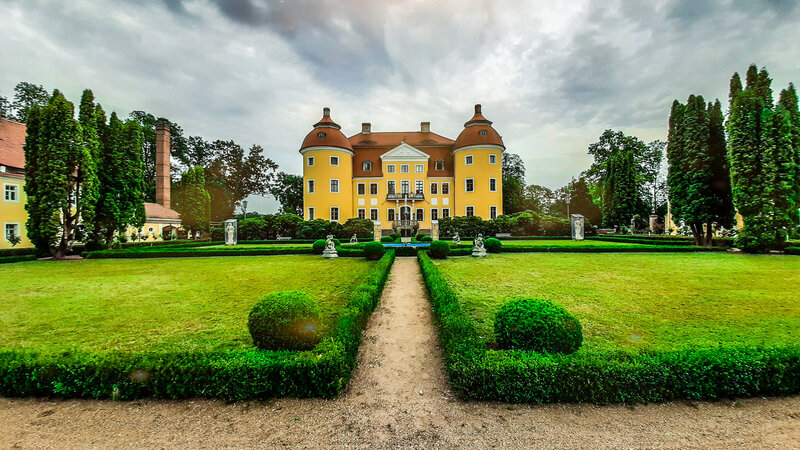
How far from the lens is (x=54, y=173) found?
15.7m

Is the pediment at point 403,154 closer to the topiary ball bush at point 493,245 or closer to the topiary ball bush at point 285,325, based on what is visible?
the topiary ball bush at point 493,245

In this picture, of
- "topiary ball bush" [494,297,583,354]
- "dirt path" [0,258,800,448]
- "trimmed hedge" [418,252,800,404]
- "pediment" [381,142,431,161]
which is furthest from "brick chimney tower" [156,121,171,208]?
"trimmed hedge" [418,252,800,404]

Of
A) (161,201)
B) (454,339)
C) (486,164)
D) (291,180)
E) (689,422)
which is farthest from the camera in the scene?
(291,180)

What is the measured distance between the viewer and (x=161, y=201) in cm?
3703

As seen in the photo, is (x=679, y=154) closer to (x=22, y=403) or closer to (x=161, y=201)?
(x=22, y=403)

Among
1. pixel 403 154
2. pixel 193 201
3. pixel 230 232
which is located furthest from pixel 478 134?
pixel 193 201

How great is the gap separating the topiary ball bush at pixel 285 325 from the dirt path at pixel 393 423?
76cm

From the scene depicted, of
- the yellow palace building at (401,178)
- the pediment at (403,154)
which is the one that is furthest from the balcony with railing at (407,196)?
the pediment at (403,154)

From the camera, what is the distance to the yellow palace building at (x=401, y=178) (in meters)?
33.2

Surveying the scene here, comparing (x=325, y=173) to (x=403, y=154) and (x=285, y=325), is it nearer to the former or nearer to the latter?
(x=403, y=154)

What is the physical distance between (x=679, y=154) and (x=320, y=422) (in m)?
23.9

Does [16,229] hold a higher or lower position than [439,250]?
higher

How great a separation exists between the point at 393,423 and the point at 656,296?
23.4 ft

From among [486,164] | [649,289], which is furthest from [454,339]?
[486,164]
